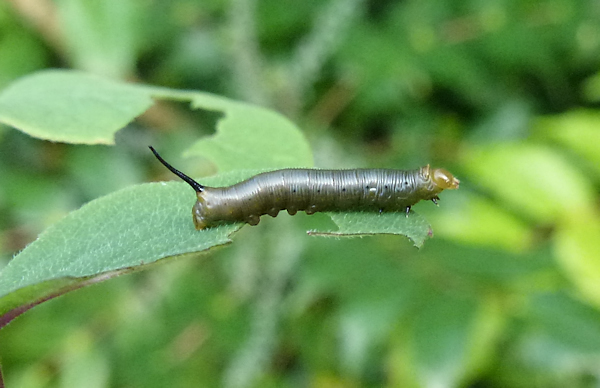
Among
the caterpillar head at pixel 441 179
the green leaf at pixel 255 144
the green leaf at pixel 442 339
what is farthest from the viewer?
the green leaf at pixel 442 339

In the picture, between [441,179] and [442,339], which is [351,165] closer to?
[442,339]

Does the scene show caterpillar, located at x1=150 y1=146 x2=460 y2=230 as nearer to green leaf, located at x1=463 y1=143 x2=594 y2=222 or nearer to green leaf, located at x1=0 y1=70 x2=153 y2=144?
green leaf, located at x1=0 y1=70 x2=153 y2=144

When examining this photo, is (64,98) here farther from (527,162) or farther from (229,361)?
(527,162)

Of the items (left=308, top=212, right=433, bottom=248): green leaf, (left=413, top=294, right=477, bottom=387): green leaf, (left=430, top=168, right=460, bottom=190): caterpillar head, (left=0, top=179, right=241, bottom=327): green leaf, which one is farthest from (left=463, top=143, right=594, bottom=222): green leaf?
(left=0, top=179, right=241, bottom=327): green leaf

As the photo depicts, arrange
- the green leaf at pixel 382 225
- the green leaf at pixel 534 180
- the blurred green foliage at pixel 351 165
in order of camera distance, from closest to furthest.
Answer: the green leaf at pixel 382 225 < the blurred green foliage at pixel 351 165 < the green leaf at pixel 534 180

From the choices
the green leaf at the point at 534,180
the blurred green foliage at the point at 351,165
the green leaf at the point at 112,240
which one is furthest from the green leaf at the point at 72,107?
the green leaf at the point at 534,180

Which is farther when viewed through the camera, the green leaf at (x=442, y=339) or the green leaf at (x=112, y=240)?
the green leaf at (x=442, y=339)

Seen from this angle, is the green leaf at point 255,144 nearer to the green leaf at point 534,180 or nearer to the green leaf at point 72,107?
the green leaf at point 72,107
